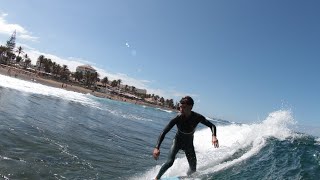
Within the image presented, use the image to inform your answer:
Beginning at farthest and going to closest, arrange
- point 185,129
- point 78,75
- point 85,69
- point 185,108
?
1. point 85,69
2. point 78,75
3. point 185,129
4. point 185,108

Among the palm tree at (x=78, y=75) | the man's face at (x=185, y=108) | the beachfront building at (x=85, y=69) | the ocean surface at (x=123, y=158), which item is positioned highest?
the beachfront building at (x=85, y=69)

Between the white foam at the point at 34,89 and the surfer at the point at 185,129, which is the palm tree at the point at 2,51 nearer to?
the white foam at the point at 34,89

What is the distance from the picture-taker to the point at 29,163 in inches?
350

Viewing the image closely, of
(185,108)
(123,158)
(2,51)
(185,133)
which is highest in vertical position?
(2,51)

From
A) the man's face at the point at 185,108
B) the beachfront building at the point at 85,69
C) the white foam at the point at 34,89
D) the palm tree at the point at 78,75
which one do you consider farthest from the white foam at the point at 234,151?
the beachfront building at the point at 85,69

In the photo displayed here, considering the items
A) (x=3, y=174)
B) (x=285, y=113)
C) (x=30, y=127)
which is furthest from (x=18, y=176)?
(x=285, y=113)

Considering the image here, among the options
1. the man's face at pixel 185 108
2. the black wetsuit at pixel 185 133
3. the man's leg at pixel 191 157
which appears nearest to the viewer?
the man's face at pixel 185 108

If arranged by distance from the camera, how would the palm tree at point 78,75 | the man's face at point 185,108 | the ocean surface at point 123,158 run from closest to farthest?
1. the man's face at point 185,108
2. the ocean surface at point 123,158
3. the palm tree at point 78,75

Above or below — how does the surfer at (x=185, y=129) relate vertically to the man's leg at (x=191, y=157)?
above

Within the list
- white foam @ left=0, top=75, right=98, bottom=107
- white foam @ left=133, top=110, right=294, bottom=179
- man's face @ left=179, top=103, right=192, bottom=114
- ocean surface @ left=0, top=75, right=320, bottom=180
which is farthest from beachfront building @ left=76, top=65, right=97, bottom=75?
man's face @ left=179, top=103, right=192, bottom=114

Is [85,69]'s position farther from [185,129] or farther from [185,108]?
[185,108]

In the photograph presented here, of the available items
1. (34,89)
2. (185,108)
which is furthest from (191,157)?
(34,89)

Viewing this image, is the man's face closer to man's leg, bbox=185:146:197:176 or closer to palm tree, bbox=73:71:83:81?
man's leg, bbox=185:146:197:176

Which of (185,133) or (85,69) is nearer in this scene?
(185,133)
